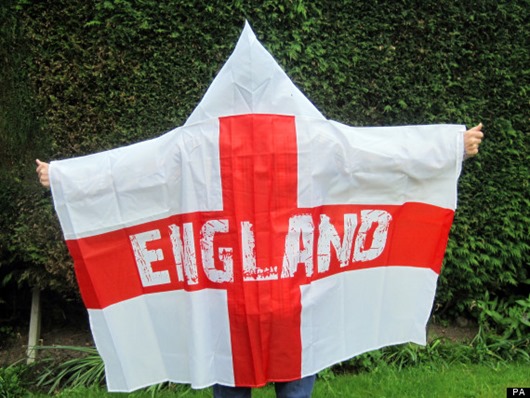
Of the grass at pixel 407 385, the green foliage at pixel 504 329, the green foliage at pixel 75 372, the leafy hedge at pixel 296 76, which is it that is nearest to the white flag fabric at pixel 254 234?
the grass at pixel 407 385

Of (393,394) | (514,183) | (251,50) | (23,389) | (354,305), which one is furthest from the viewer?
(514,183)

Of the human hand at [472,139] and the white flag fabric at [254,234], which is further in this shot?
the human hand at [472,139]

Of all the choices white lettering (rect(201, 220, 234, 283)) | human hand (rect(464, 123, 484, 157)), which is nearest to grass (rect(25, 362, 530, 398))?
white lettering (rect(201, 220, 234, 283))

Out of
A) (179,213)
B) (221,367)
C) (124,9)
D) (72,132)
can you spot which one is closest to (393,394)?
(221,367)

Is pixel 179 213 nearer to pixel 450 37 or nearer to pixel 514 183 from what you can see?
pixel 450 37

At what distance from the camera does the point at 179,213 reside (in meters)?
2.58

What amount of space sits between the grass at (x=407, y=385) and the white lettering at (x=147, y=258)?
1.51 meters

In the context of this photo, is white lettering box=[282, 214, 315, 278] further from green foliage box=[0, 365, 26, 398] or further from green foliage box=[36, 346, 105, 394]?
green foliage box=[0, 365, 26, 398]

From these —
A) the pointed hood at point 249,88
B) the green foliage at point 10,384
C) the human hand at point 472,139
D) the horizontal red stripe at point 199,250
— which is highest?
the pointed hood at point 249,88

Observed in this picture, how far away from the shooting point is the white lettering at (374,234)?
108 inches

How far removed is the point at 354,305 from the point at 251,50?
1245mm

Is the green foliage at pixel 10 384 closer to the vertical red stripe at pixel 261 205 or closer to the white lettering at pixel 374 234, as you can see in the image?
the vertical red stripe at pixel 261 205

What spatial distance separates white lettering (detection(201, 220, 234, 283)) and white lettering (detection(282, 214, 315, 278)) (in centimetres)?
23

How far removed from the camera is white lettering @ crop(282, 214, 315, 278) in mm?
2488
